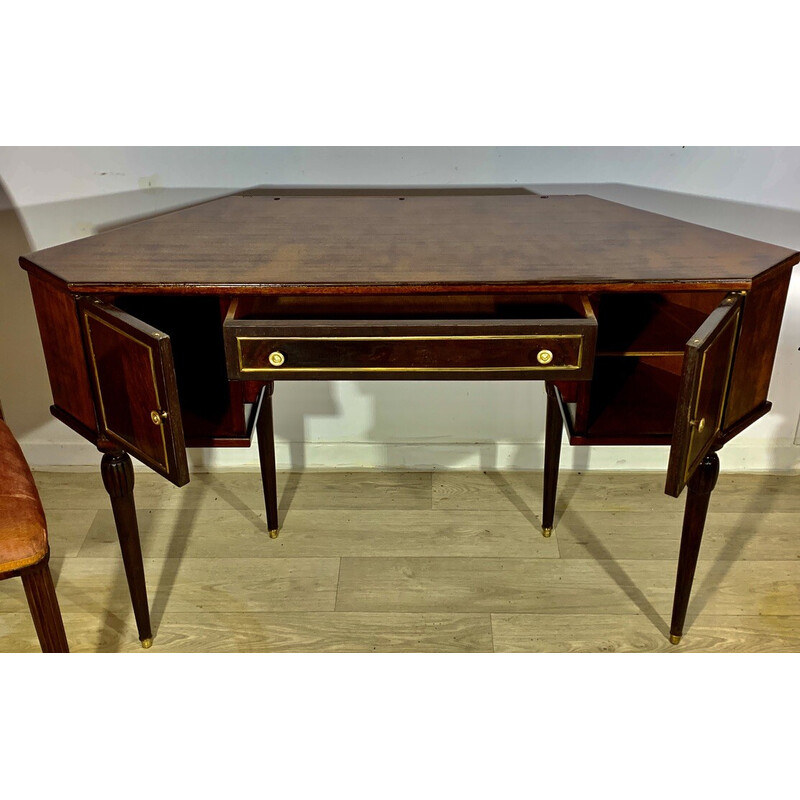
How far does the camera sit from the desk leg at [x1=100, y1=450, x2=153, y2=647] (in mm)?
1288

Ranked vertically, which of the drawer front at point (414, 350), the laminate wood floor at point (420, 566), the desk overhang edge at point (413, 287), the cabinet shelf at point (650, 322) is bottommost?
the laminate wood floor at point (420, 566)

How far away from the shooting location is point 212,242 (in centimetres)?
129

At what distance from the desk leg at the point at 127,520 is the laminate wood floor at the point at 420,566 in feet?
0.27

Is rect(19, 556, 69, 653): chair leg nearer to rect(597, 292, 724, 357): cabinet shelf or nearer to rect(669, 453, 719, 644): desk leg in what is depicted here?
rect(597, 292, 724, 357): cabinet shelf

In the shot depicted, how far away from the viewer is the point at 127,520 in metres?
1.33

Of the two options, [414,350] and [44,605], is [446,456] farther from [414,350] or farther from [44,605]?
[44,605]

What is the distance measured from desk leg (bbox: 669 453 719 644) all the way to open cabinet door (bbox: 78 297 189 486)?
74cm

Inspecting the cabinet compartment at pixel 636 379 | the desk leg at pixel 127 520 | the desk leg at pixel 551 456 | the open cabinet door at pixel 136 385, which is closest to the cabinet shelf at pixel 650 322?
the cabinet compartment at pixel 636 379

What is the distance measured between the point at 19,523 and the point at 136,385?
0.23 metres

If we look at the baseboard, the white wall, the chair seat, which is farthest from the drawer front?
the baseboard

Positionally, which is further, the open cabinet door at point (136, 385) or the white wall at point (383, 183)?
the white wall at point (383, 183)

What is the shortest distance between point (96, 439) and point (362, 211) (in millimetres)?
570

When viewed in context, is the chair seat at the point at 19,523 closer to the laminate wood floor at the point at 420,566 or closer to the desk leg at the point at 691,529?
the laminate wood floor at the point at 420,566

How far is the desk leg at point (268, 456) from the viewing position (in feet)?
5.24
